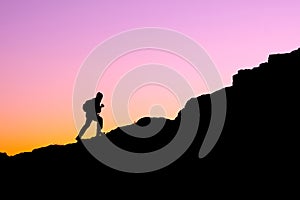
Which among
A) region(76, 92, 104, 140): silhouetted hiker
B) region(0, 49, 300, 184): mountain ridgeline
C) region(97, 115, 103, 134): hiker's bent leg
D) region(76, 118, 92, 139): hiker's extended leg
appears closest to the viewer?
region(0, 49, 300, 184): mountain ridgeline

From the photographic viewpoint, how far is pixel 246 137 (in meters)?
29.5

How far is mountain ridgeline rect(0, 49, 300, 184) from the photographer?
2739 cm

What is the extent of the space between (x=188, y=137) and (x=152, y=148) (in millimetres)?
3297

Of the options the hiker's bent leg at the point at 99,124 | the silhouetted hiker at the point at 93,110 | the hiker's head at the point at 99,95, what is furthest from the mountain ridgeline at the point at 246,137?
the hiker's head at the point at 99,95

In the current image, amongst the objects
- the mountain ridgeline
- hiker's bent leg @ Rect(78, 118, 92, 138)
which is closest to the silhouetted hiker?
hiker's bent leg @ Rect(78, 118, 92, 138)

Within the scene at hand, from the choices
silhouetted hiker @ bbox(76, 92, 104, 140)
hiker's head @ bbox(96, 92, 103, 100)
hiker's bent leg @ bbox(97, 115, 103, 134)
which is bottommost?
hiker's bent leg @ bbox(97, 115, 103, 134)

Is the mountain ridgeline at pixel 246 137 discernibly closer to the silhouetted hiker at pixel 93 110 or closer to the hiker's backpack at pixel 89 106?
the silhouetted hiker at pixel 93 110

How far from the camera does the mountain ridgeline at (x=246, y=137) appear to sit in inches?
1078

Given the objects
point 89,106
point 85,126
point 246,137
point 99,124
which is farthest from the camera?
point 85,126

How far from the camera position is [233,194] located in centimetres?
2695

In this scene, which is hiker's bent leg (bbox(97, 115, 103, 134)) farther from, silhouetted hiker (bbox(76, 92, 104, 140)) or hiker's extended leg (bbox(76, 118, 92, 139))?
hiker's extended leg (bbox(76, 118, 92, 139))

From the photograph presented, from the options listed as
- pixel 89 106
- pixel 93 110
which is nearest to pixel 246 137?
pixel 93 110

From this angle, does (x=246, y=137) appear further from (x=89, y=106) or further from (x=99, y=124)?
(x=89, y=106)

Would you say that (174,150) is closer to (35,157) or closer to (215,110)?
(215,110)
